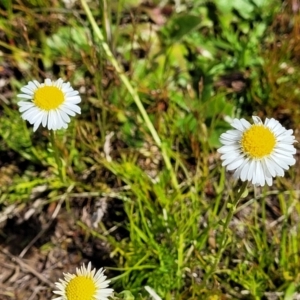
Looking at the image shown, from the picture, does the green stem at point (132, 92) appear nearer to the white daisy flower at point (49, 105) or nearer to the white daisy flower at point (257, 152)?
the white daisy flower at point (49, 105)

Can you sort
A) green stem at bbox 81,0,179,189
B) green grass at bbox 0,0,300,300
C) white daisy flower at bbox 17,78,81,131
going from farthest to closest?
green stem at bbox 81,0,179,189
green grass at bbox 0,0,300,300
white daisy flower at bbox 17,78,81,131

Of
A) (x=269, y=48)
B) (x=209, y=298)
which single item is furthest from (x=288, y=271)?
(x=269, y=48)

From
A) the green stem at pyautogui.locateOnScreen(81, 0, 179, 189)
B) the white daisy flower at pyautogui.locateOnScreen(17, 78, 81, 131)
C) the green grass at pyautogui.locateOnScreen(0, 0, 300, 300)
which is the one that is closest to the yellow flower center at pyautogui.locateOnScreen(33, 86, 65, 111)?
the white daisy flower at pyautogui.locateOnScreen(17, 78, 81, 131)

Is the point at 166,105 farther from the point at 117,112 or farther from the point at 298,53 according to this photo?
the point at 298,53

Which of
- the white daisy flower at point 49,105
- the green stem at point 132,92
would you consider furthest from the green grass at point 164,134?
the white daisy flower at point 49,105

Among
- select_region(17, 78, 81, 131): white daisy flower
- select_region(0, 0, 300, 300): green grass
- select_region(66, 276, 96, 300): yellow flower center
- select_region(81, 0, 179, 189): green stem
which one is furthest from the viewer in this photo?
select_region(81, 0, 179, 189): green stem

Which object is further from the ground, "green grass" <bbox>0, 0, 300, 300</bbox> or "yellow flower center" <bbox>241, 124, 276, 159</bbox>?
"green grass" <bbox>0, 0, 300, 300</bbox>

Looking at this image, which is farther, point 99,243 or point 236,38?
point 236,38

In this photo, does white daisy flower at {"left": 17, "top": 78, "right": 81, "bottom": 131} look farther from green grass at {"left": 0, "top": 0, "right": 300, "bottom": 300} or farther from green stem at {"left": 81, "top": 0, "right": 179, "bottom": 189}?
green stem at {"left": 81, "top": 0, "right": 179, "bottom": 189}
